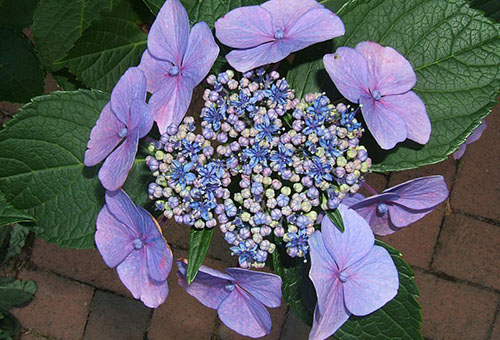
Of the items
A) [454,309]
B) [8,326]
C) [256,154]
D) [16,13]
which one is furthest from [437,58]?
[8,326]

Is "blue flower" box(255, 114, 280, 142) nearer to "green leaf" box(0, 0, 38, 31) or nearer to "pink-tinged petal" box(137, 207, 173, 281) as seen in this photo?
"pink-tinged petal" box(137, 207, 173, 281)

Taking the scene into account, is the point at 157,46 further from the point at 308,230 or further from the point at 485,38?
the point at 485,38

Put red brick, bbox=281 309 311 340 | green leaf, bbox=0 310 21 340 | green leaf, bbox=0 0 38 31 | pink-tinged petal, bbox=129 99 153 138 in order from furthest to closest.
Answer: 1. red brick, bbox=281 309 311 340
2. green leaf, bbox=0 310 21 340
3. green leaf, bbox=0 0 38 31
4. pink-tinged petal, bbox=129 99 153 138

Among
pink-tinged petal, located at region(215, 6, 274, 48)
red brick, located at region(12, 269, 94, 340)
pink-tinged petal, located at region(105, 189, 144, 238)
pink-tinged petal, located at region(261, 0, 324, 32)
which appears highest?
pink-tinged petal, located at region(261, 0, 324, 32)

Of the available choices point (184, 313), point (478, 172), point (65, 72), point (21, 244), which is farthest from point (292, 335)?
point (65, 72)

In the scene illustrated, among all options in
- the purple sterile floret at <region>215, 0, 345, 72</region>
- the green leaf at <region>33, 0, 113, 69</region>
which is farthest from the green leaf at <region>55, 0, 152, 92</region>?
the purple sterile floret at <region>215, 0, 345, 72</region>

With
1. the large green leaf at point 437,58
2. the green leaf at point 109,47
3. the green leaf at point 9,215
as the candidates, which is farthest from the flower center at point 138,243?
the green leaf at point 109,47

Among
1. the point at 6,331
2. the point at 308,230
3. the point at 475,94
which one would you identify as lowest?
the point at 6,331
